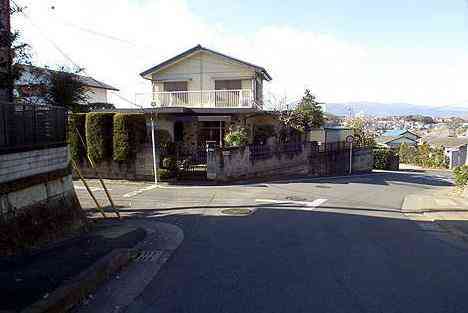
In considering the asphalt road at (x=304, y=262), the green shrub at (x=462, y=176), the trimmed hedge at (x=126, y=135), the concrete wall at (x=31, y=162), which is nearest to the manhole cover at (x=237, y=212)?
the asphalt road at (x=304, y=262)

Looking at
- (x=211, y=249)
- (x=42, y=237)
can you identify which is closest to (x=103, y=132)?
(x=42, y=237)

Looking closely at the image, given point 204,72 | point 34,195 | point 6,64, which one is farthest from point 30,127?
point 204,72

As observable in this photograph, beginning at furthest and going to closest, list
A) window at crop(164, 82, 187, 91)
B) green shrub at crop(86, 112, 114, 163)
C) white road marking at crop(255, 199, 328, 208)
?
window at crop(164, 82, 187, 91) → green shrub at crop(86, 112, 114, 163) → white road marking at crop(255, 199, 328, 208)

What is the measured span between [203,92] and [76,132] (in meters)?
9.23

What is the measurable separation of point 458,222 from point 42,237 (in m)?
10.8

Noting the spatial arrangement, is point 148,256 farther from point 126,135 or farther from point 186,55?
point 186,55

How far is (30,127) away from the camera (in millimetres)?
8312

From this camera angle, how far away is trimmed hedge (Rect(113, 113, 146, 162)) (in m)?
18.5

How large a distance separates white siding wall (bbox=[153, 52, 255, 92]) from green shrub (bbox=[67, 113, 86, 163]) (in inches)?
346

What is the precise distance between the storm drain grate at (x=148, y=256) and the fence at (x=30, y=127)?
3312 millimetres

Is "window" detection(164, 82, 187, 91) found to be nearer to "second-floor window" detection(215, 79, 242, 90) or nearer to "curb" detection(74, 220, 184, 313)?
"second-floor window" detection(215, 79, 242, 90)

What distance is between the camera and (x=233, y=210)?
12266 millimetres

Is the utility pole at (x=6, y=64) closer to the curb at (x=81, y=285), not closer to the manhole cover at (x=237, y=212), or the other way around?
the curb at (x=81, y=285)

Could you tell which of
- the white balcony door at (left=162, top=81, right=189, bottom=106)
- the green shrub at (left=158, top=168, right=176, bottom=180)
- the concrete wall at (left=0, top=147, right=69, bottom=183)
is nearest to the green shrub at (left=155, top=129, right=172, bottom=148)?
the green shrub at (left=158, top=168, right=176, bottom=180)
